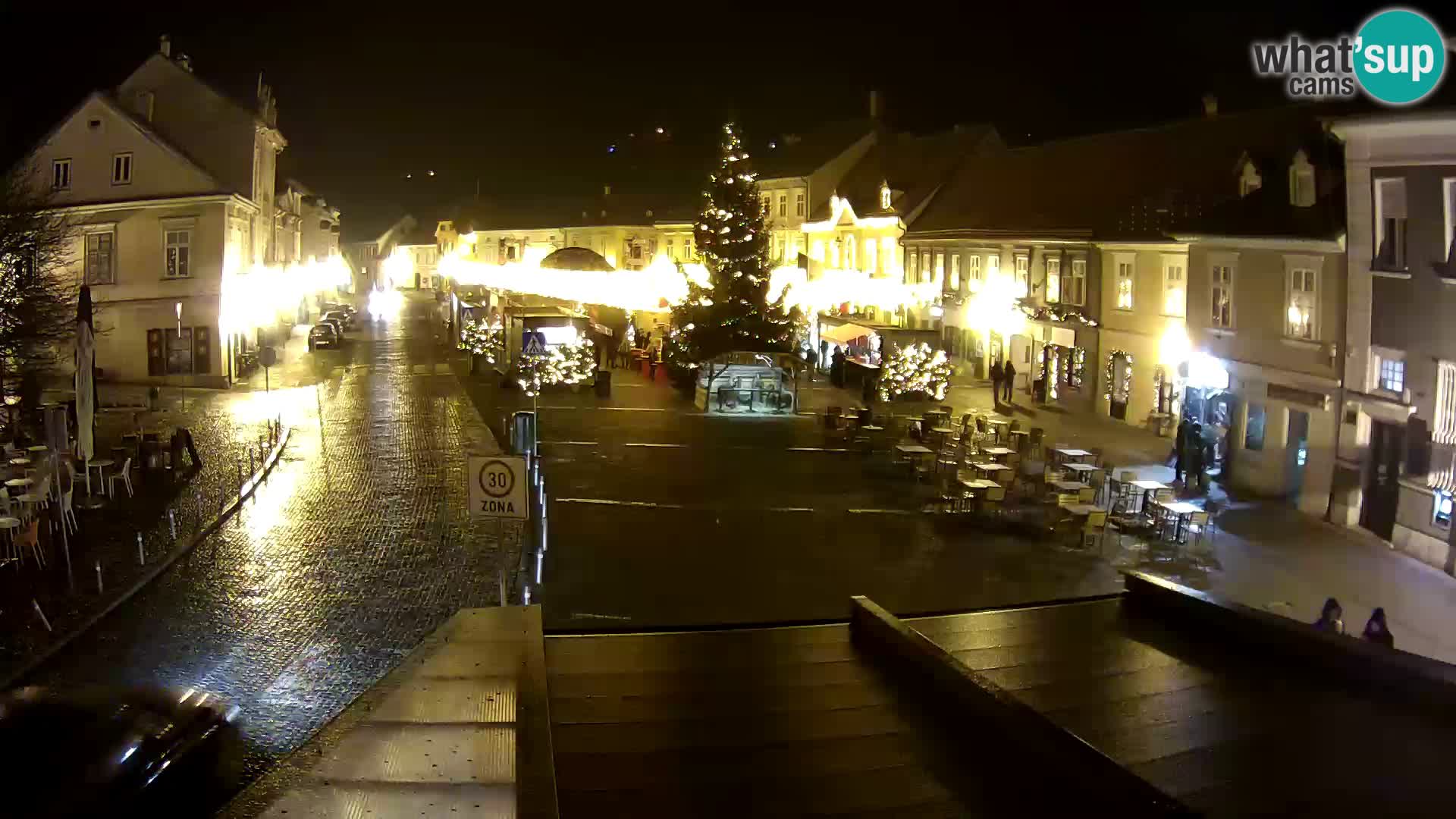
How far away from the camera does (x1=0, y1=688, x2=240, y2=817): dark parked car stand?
7.99 m

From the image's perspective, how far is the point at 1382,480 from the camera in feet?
64.9

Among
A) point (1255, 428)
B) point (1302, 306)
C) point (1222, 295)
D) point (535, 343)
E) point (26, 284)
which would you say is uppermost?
point (1222, 295)

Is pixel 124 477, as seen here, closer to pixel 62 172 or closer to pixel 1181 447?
pixel 62 172

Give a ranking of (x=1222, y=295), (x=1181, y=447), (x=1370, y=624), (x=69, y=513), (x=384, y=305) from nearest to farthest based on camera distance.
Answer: (x=1370, y=624) → (x=69, y=513) → (x=1181, y=447) → (x=1222, y=295) → (x=384, y=305)

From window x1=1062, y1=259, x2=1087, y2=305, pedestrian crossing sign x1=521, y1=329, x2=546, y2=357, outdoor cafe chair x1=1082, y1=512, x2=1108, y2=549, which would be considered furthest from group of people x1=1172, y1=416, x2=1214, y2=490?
pedestrian crossing sign x1=521, y1=329, x2=546, y2=357

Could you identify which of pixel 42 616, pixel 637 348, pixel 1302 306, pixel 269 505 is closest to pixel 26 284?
pixel 269 505

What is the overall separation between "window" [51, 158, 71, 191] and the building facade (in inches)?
1366

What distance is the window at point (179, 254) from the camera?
37.9 metres

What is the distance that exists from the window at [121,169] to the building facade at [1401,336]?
33397 mm

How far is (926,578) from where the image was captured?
16516 millimetres

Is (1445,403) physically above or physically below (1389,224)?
below

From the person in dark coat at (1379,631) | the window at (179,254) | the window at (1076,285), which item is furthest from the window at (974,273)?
the person in dark coat at (1379,631)

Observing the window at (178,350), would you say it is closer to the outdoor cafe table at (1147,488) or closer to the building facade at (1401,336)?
the outdoor cafe table at (1147,488)

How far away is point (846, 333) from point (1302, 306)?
20.0m
